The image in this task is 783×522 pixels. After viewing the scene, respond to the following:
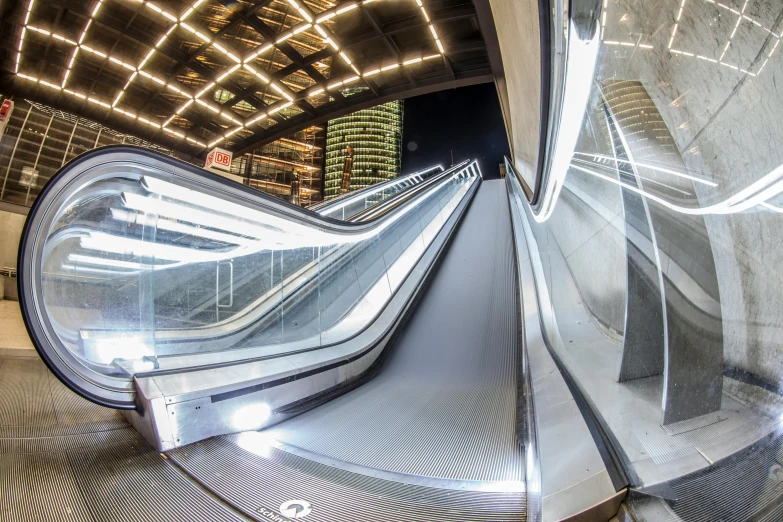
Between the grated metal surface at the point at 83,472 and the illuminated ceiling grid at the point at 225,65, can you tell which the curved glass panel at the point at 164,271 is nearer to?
the grated metal surface at the point at 83,472

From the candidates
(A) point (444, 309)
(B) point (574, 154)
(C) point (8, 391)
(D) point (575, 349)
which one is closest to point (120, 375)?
(C) point (8, 391)

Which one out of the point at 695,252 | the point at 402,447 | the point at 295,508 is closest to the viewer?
the point at 695,252

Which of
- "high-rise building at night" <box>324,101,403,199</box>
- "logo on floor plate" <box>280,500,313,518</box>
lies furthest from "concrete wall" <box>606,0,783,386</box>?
"high-rise building at night" <box>324,101,403,199</box>

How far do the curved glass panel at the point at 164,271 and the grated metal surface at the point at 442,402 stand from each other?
2.56 feet

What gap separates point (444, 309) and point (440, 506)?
3.67m

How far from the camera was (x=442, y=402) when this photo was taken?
2.76 metres

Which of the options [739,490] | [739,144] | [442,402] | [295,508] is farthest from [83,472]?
[739,144]

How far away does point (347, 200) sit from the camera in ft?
21.5

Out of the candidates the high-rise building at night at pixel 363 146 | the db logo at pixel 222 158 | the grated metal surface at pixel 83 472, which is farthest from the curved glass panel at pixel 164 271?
the high-rise building at night at pixel 363 146

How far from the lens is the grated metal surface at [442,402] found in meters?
1.90

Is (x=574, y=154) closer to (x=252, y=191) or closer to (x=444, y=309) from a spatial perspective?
(x=252, y=191)

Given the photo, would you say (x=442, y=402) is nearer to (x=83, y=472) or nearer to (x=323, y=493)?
(x=323, y=493)

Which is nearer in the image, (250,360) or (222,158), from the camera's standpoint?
(250,360)

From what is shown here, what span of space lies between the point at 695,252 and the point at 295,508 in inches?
61.8
